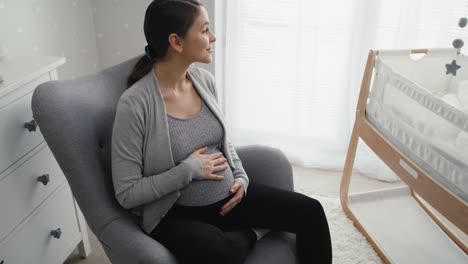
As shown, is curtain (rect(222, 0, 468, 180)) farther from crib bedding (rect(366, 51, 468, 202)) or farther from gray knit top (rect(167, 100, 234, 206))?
gray knit top (rect(167, 100, 234, 206))

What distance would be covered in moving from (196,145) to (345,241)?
0.98 metres

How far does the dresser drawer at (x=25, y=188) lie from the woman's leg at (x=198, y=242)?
48 centimetres

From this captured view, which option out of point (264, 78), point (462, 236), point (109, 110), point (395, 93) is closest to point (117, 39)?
point (264, 78)

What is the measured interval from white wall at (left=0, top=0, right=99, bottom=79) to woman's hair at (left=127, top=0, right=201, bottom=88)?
77cm

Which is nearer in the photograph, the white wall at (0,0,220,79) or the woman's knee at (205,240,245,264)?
the woman's knee at (205,240,245,264)

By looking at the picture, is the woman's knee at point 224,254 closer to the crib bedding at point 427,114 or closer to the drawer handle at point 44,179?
the drawer handle at point 44,179

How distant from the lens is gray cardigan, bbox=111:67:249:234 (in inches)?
47.3

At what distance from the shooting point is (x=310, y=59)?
A: 96.4 inches

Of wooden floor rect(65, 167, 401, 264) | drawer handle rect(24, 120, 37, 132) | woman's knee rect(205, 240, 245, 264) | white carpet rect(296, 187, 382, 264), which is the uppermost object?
drawer handle rect(24, 120, 37, 132)

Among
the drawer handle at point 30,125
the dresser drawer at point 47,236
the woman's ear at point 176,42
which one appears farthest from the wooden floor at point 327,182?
the drawer handle at point 30,125

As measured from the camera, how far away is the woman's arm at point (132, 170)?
3.92ft

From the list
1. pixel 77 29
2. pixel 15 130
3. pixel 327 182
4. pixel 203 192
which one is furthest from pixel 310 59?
pixel 15 130

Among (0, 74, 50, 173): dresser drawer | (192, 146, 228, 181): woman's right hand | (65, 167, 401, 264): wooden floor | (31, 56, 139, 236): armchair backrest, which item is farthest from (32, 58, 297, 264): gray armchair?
(65, 167, 401, 264): wooden floor

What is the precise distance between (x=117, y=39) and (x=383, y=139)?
155cm
